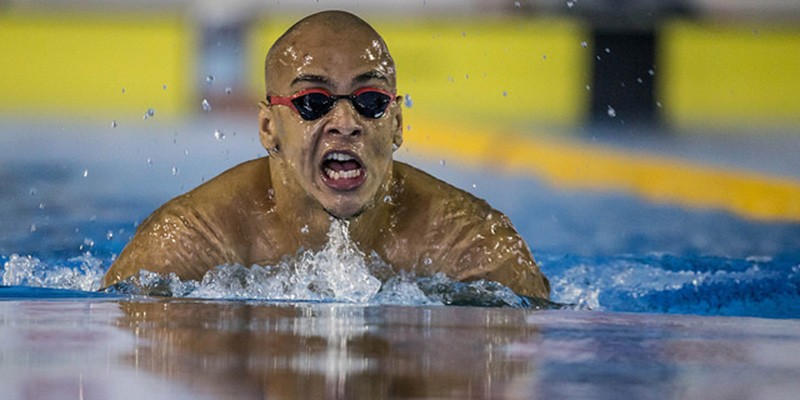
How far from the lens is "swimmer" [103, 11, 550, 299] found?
3070 mm

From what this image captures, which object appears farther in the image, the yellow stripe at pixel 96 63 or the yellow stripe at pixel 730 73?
the yellow stripe at pixel 96 63

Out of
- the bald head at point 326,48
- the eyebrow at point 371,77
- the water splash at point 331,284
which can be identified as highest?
the bald head at point 326,48

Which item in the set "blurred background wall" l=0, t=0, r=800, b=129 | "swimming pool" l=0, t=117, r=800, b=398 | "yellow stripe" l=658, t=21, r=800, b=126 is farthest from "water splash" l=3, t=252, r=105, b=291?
"yellow stripe" l=658, t=21, r=800, b=126

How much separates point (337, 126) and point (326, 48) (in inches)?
7.4

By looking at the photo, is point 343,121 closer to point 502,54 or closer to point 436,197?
point 436,197

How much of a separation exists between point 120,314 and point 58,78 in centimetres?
510

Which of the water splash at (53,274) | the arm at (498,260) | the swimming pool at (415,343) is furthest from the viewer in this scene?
the water splash at (53,274)

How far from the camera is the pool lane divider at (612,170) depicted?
6285 mm

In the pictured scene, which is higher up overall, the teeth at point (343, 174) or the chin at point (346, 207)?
the teeth at point (343, 174)

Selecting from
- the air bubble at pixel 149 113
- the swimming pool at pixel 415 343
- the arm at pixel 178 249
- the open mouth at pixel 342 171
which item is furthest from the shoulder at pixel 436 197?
the air bubble at pixel 149 113

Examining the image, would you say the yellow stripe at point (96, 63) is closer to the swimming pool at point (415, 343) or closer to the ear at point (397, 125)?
the swimming pool at point (415, 343)

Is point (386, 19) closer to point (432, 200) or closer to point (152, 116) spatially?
point (152, 116)

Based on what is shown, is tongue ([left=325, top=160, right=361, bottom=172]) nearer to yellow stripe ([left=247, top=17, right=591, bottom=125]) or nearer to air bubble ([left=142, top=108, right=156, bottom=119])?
yellow stripe ([left=247, top=17, right=591, bottom=125])

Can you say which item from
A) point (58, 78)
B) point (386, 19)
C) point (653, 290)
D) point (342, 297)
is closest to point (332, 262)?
point (342, 297)
